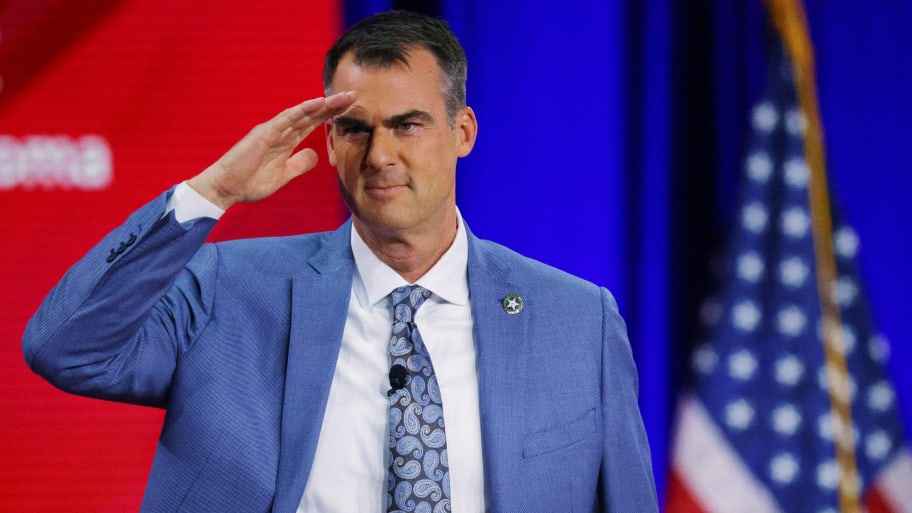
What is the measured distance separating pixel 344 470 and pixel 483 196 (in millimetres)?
1236

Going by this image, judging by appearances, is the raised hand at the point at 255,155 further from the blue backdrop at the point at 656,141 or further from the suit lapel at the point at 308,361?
the blue backdrop at the point at 656,141

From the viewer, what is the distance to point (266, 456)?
5.43ft

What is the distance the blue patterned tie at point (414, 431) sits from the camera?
1688 millimetres

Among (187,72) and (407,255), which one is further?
(187,72)

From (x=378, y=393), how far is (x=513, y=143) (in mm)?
1223

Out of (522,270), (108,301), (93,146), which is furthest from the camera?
(93,146)

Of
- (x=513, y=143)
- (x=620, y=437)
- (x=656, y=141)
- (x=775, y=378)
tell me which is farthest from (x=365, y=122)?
(x=775, y=378)

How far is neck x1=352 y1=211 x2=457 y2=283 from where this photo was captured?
1.85 m

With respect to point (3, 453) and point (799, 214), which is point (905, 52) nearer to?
point (799, 214)

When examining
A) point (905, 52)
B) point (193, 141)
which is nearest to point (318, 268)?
point (193, 141)

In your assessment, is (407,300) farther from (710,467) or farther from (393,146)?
(710,467)

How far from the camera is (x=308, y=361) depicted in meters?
1.71

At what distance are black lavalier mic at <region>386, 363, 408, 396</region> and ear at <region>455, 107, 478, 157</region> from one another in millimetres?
439

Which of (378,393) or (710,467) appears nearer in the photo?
(378,393)
